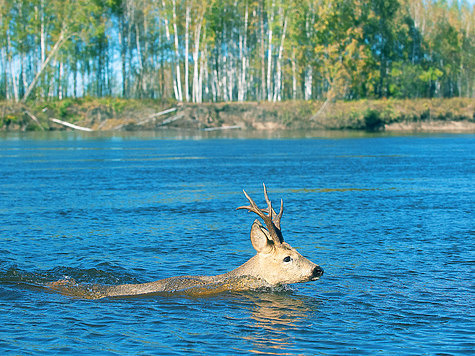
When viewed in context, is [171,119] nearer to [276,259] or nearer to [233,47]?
[233,47]

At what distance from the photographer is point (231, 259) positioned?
12.9 m

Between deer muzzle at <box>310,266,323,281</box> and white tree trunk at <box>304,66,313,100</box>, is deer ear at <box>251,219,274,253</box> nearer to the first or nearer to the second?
deer muzzle at <box>310,266,323,281</box>

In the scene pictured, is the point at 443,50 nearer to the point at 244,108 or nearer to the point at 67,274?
the point at 244,108

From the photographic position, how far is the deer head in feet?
31.3

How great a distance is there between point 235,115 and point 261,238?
2662 inches

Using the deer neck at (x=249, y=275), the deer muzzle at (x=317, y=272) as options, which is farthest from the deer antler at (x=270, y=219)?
the deer muzzle at (x=317, y=272)

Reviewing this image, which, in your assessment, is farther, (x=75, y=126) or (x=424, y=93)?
(x=424, y=93)

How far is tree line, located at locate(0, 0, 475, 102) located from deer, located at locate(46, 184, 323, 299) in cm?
6498

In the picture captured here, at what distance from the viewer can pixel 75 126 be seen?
245 ft

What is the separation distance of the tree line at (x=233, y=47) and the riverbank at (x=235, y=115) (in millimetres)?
3618

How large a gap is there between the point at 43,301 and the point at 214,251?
4236 millimetres

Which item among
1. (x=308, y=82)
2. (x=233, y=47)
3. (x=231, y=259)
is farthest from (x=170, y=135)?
(x=231, y=259)

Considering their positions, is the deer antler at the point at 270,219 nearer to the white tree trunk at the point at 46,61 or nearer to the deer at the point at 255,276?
the deer at the point at 255,276

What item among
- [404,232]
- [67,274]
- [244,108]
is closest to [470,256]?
[404,232]
